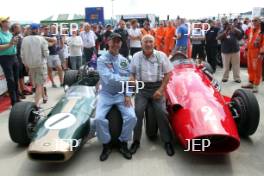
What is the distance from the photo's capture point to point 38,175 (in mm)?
4062

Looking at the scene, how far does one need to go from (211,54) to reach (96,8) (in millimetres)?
20795

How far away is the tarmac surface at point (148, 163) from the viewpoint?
4.06m

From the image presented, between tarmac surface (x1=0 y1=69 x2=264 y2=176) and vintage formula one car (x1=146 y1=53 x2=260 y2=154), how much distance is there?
20 cm

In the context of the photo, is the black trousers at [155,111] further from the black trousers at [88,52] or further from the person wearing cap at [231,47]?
the black trousers at [88,52]

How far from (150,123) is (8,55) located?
3651mm

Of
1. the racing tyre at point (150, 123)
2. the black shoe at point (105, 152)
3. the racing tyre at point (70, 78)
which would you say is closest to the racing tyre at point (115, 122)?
the black shoe at point (105, 152)

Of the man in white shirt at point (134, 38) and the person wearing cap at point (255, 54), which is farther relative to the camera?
the man in white shirt at point (134, 38)

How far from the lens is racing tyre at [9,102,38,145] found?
15.0ft

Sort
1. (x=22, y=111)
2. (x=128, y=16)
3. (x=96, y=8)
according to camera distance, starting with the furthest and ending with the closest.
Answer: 1. (x=128, y=16)
2. (x=96, y=8)
3. (x=22, y=111)

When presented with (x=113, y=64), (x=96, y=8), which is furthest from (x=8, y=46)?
(x=96, y=8)

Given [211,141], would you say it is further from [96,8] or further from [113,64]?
[96,8]

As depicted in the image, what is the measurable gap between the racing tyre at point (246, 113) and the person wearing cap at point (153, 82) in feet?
3.53

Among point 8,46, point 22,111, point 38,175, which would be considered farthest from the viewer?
point 8,46

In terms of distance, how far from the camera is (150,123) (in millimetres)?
4945
